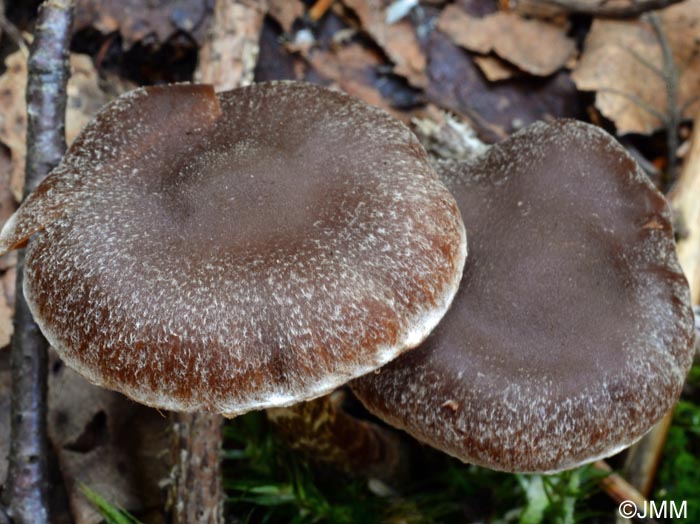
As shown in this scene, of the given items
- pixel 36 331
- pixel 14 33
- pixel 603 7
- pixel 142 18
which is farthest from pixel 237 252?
pixel 603 7

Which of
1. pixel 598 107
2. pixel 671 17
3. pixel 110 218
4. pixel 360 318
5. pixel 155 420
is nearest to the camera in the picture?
pixel 360 318

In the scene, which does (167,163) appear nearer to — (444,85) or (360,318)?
(360,318)

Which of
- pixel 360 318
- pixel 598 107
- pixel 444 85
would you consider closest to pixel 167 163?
pixel 360 318

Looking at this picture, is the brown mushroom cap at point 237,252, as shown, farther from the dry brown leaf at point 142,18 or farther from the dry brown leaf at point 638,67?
the dry brown leaf at point 638,67

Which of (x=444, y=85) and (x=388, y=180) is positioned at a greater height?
(x=388, y=180)

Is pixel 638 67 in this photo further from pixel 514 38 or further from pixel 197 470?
pixel 197 470

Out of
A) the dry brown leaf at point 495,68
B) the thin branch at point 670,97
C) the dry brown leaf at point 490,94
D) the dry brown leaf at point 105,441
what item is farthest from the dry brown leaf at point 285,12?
the dry brown leaf at point 105,441
